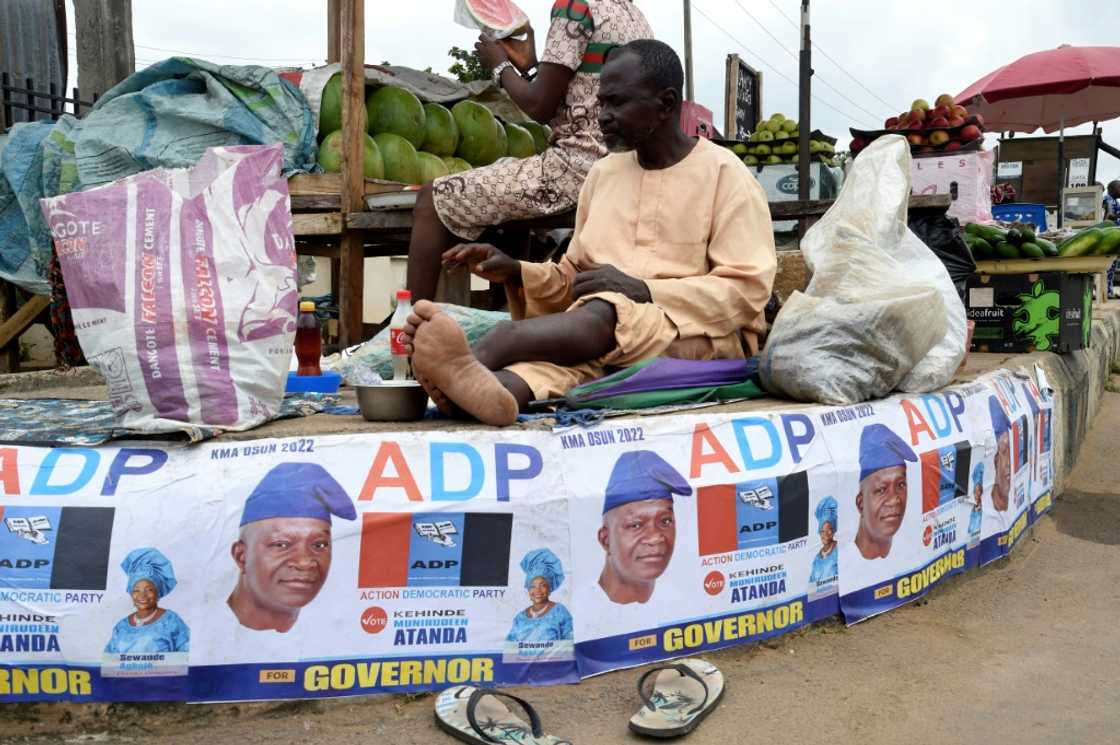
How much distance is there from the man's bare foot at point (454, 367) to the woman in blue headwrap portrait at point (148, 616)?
2.28ft

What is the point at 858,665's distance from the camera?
2.23 m

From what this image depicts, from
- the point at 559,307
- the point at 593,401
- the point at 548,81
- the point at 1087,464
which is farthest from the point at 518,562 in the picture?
the point at 1087,464

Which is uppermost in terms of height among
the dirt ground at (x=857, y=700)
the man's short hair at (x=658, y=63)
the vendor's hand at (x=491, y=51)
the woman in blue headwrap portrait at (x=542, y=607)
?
the vendor's hand at (x=491, y=51)

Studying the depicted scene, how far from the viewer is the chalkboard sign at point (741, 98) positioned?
960cm

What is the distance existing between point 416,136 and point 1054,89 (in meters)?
8.41

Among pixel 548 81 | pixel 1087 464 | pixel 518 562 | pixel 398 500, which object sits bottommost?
pixel 1087 464

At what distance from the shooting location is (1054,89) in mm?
10359

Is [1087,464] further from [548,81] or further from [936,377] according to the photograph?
[548,81]

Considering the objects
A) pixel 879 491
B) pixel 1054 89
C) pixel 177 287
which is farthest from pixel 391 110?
pixel 1054 89

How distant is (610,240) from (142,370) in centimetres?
147

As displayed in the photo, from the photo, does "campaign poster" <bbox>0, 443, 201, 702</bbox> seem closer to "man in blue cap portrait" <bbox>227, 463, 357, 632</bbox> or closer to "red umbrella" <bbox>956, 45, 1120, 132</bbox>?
"man in blue cap portrait" <bbox>227, 463, 357, 632</bbox>

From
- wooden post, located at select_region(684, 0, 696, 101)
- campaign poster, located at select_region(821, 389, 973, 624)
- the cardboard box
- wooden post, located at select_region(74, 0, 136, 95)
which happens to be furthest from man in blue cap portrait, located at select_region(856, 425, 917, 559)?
wooden post, located at select_region(684, 0, 696, 101)

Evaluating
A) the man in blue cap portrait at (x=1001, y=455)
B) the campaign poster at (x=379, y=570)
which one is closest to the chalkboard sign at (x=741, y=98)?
the man in blue cap portrait at (x=1001, y=455)

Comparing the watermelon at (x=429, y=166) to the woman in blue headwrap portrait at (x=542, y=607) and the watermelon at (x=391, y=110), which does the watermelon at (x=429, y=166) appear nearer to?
the watermelon at (x=391, y=110)
